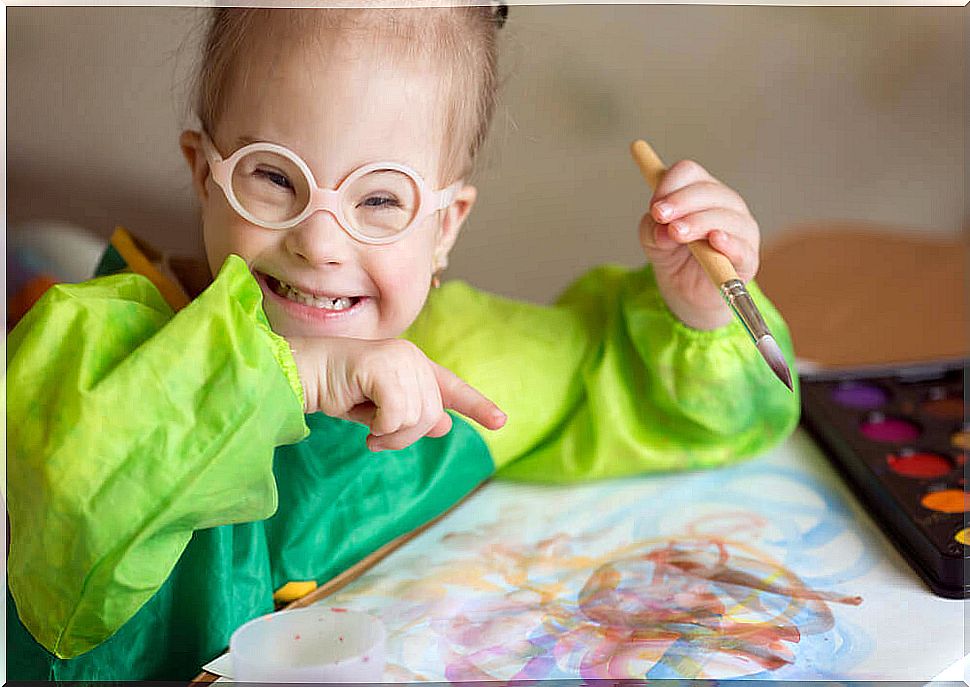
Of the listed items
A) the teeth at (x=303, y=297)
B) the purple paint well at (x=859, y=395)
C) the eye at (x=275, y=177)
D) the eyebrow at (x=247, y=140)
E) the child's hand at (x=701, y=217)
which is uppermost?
the eyebrow at (x=247, y=140)

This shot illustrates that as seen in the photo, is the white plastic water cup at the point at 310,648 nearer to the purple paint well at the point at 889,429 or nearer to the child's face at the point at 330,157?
the child's face at the point at 330,157

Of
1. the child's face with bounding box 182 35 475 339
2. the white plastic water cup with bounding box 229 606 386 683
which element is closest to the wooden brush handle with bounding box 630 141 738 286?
the child's face with bounding box 182 35 475 339

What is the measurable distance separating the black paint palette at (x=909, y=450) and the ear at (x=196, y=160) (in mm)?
360

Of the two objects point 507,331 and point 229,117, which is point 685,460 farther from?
point 229,117

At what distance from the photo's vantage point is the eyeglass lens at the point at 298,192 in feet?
1.49

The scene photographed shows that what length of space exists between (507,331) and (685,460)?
0.12m

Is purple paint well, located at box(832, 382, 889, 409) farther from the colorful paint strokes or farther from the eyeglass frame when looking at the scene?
the eyeglass frame

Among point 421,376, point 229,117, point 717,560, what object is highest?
point 229,117

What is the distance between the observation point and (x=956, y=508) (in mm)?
579

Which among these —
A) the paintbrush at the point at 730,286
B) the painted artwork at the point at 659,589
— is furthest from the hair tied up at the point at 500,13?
the painted artwork at the point at 659,589

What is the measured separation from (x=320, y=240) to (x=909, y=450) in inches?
13.8

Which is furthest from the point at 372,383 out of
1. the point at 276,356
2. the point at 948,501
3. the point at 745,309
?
the point at 948,501

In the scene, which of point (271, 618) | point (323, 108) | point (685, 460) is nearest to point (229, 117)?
point (323, 108)

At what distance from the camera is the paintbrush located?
45cm
